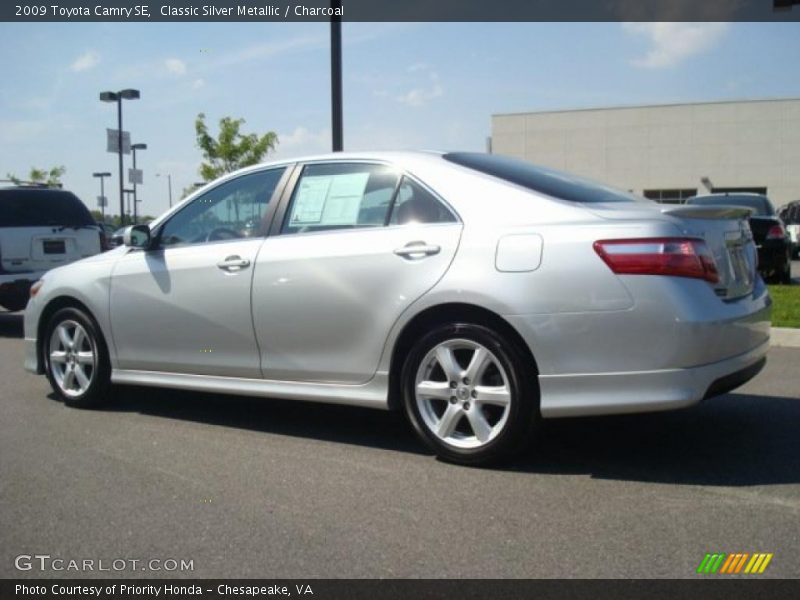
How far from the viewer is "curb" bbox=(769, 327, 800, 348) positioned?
7.75 metres

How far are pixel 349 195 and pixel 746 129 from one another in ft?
158

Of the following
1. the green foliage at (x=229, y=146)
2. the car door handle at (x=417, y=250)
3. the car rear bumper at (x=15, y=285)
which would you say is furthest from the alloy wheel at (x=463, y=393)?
the green foliage at (x=229, y=146)

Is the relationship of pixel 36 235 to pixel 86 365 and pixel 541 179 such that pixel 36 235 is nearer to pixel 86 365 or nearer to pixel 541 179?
pixel 86 365

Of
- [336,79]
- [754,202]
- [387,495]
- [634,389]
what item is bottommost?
[387,495]

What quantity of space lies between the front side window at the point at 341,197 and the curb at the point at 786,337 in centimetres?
467

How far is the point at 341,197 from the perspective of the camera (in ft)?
16.1

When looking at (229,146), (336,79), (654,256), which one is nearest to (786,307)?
(336,79)

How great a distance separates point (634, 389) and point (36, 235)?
886 cm

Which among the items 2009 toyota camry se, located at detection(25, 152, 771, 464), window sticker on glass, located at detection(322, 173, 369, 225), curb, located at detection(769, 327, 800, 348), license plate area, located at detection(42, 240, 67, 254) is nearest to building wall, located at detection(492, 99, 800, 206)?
license plate area, located at detection(42, 240, 67, 254)

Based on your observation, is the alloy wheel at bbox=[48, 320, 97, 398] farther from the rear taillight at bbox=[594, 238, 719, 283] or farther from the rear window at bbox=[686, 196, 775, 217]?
the rear window at bbox=[686, 196, 775, 217]

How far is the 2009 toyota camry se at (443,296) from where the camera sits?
12.8 ft

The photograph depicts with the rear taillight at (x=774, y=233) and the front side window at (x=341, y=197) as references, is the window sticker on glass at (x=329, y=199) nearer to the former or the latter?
the front side window at (x=341, y=197)

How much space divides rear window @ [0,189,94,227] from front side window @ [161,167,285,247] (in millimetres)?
5985
